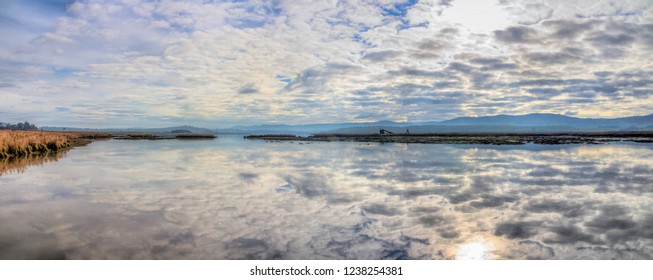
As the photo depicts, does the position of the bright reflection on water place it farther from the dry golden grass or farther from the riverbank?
the riverbank

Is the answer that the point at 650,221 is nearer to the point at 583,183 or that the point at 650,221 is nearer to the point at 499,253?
the point at 499,253

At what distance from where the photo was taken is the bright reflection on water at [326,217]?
8469mm

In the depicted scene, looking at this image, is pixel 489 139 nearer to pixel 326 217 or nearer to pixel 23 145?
pixel 326 217

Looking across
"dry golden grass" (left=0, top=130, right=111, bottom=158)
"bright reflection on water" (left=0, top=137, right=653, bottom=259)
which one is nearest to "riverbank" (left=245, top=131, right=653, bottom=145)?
"bright reflection on water" (left=0, top=137, right=653, bottom=259)

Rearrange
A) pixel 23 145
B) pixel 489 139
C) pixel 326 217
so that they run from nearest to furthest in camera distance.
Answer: pixel 326 217, pixel 23 145, pixel 489 139

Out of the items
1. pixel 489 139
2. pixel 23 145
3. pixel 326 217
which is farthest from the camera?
pixel 489 139

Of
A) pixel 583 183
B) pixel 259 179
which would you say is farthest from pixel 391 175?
pixel 583 183

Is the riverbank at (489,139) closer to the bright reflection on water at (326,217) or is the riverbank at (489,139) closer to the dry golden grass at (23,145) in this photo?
the bright reflection on water at (326,217)

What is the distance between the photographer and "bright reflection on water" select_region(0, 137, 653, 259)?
847 centimetres

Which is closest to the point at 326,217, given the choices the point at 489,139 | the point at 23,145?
the point at 23,145

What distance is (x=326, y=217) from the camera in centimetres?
1125

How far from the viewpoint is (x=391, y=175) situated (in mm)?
20875

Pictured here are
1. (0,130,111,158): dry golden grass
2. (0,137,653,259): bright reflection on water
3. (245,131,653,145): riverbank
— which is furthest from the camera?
(245,131,653,145): riverbank
